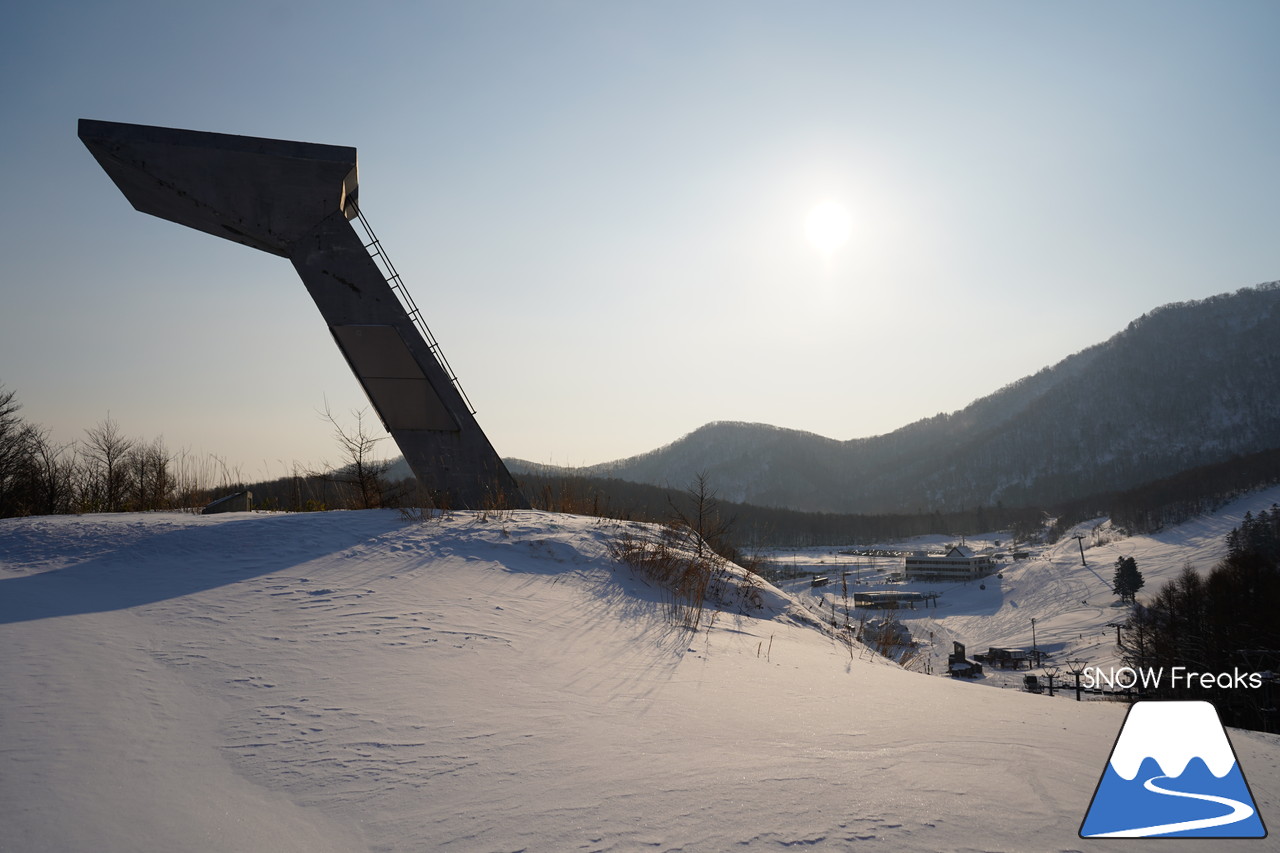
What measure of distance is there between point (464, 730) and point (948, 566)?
321ft

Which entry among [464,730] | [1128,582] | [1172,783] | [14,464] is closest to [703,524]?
[464,730]

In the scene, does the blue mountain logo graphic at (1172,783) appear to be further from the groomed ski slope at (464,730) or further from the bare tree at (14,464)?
the bare tree at (14,464)

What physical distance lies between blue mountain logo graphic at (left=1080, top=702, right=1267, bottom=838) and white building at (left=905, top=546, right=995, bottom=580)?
93.8 meters

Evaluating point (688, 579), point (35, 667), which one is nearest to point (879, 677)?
point (688, 579)

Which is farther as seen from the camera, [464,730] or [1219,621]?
[1219,621]

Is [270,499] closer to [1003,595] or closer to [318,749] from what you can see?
[318,749]

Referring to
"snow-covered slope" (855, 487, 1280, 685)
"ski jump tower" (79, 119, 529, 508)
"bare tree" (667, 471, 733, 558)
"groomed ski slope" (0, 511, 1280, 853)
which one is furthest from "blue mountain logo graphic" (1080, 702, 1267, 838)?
"snow-covered slope" (855, 487, 1280, 685)

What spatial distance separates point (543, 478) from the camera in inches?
468

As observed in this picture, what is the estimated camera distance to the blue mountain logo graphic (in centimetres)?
221

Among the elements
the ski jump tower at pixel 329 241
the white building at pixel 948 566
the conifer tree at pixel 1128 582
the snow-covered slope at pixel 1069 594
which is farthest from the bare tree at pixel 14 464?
the white building at pixel 948 566

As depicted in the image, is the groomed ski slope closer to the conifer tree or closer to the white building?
the conifer tree

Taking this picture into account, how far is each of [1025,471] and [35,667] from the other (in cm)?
22841

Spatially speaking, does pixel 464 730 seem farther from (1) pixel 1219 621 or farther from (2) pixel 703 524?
(1) pixel 1219 621

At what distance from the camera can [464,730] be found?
9.48 feet
